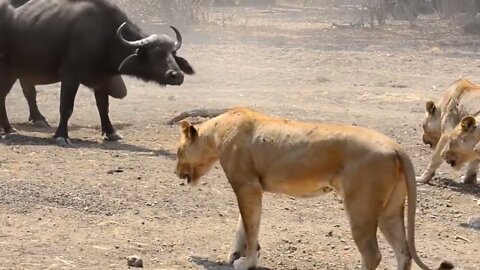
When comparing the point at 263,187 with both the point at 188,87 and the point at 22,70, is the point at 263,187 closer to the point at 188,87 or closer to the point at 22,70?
the point at 22,70

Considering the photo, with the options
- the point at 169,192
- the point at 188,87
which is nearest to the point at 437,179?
the point at 169,192

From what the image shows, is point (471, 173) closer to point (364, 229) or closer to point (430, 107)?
point (430, 107)

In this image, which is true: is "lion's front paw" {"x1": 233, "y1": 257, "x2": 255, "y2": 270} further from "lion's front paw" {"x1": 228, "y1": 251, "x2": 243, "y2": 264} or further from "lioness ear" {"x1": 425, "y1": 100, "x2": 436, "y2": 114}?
"lioness ear" {"x1": 425, "y1": 100, "x2": 436, "y2": 114}

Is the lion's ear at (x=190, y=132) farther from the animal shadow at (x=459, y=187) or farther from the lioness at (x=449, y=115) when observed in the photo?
the animal shadow at (x=459, y=187)

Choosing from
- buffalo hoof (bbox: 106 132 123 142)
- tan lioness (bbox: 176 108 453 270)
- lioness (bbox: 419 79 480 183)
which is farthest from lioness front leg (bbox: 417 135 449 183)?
buffalo hoof (bbox: 106 132 123 142)

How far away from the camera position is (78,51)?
13781 millimetres

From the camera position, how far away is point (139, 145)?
13.6 m

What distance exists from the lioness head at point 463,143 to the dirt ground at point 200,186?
48 cm

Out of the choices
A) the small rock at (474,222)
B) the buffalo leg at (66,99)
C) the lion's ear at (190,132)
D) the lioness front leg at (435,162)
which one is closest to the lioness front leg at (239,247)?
the lion's ear at (190,132)

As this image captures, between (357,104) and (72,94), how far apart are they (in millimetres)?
5641

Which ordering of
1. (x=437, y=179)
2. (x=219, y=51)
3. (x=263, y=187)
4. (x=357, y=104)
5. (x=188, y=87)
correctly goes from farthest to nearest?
(x=219, y=51) → (x=188, y=87) → (x=357, y=104) → (x=437, y=179) → (x=263, y=187)

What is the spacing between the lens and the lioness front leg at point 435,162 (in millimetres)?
11516

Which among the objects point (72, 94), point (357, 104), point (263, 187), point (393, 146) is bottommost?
point (357, 104)

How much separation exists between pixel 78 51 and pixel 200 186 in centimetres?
385
